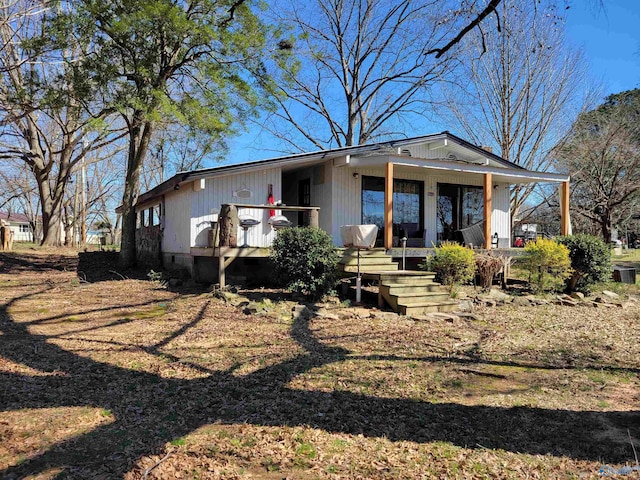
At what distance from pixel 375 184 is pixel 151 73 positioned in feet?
22.0

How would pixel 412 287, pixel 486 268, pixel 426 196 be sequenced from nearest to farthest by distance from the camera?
1. pixel 412 287
2. pixel 486 268
3. pixel 426 196

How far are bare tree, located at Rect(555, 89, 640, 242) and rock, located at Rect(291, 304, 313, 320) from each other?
16.2 meters

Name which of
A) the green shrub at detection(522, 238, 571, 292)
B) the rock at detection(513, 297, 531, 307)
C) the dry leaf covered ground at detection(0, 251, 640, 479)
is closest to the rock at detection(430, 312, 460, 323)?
the dry leaf covered ground at detection(0, 251, 640, 479)

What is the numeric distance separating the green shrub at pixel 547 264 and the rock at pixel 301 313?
5597mm

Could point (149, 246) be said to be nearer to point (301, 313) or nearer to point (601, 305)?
point (301, 313)

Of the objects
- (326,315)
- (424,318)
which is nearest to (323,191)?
(326,315)

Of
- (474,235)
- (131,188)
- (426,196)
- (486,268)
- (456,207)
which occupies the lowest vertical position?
(486,268)

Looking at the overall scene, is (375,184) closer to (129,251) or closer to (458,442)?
(129,251)

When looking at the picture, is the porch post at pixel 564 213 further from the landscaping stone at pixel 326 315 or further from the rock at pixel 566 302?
the landscaping stone at pixel 326 315

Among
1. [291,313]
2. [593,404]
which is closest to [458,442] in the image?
[593,404]

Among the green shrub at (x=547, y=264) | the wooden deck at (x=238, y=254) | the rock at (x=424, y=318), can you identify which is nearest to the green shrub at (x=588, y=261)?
the green shrub at (x=547, y=264)

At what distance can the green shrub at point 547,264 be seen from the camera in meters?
9.82

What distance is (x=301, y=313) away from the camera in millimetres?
7379

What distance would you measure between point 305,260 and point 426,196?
20.8 feet
